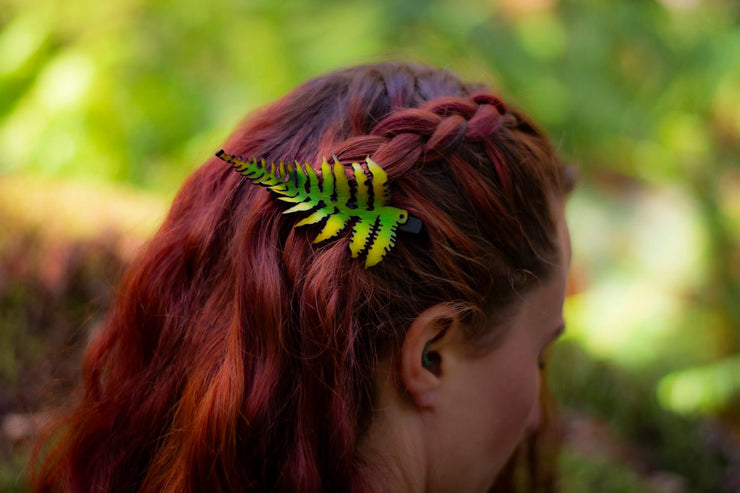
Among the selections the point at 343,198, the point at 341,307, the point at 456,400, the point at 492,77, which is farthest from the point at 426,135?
the point at 492,77

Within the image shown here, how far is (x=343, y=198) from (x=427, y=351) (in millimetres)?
388

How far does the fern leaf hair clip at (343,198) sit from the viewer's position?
4.04 feet

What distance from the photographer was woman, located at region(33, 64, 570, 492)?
1.25 m

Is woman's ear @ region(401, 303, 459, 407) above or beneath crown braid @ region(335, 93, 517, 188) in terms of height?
beneath

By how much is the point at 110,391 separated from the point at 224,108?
455 cm

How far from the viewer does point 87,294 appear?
2.61 meters

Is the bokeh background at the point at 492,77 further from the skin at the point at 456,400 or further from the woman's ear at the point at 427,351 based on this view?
the woman's ear at the point at 427,351

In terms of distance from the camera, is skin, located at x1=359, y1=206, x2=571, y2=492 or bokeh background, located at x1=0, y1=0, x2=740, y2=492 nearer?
skin, located at x1=359, y1=206, x2=571, y2=492

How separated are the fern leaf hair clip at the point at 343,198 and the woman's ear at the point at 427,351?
185 millimetres

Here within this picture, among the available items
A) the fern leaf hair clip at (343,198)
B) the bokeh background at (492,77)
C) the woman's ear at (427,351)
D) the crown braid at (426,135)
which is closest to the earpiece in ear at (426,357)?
the woman's ear at (427,351)

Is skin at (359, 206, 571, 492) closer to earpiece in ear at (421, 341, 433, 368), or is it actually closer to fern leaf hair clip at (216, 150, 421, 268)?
earpiece in ear at (421, 341, 433, 368)

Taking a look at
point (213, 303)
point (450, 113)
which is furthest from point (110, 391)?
point (450, 113)

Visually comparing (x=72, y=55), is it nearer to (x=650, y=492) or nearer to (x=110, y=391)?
(x=110, y=391)

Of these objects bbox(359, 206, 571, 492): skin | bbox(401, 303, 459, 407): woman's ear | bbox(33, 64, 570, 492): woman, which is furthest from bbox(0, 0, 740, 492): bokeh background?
bbox(401, 303, 459, 407): woman's ear
